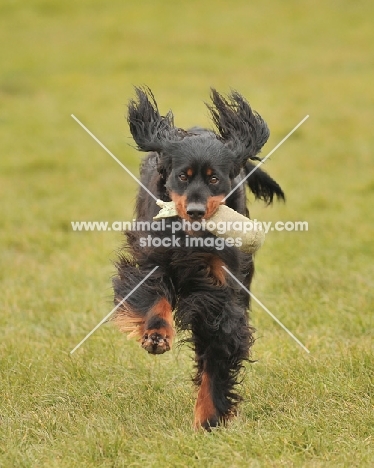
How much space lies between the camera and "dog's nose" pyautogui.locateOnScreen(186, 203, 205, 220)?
13.1 feet

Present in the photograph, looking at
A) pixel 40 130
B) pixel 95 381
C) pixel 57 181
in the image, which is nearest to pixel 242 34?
pixel 40 130

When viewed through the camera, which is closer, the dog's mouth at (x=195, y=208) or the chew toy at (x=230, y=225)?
the dog's mouth at (x=195, y=208)

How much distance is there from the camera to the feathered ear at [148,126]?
4.55 metres

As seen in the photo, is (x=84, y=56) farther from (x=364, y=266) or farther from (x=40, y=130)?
(x=364, y=266)

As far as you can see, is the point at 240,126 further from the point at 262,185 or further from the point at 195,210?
the point at 262,185

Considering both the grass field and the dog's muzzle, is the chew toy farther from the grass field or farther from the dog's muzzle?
the grass field

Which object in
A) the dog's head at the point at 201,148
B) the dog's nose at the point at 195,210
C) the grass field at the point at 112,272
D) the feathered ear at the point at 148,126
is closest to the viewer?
the grass field at the point at 112,272

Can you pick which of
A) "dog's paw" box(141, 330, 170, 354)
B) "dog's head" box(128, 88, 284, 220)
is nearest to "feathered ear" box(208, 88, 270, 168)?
"dog's head" box(128, 88, 284, 220)

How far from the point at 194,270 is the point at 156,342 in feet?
1.65

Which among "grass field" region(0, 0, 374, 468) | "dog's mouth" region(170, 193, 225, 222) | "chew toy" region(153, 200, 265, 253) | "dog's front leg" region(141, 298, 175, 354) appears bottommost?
"grass field" region(0, 0, 374, 468)

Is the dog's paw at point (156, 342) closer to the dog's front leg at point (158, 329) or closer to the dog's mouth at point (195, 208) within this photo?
the dog's front leg at point (158, 329)

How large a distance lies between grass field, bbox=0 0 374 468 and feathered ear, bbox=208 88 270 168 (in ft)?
4.11

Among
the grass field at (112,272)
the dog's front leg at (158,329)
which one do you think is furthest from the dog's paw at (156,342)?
the grass field at (112,272)

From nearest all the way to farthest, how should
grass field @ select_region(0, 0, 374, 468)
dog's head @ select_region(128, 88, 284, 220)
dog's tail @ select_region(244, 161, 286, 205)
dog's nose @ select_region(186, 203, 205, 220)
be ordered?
1. grass field @ select_region(0, 0, 374, 468)
2. dog's nose @ select_region(186, 203, 205, 220)
3. dog's head @ select_region(128, 88, 284, 220)
4. dog's tail @ select_region(244, 161, 286, 205)
